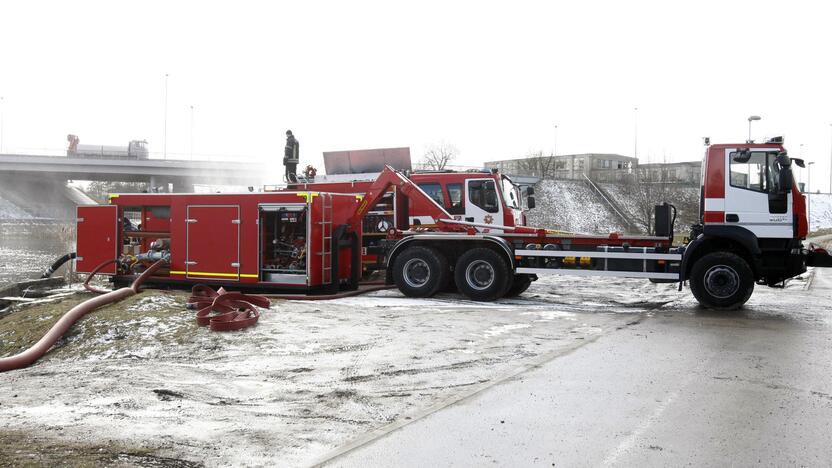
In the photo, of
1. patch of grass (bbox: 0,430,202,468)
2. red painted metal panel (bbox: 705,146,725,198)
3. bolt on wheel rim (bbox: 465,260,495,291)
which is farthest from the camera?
bolt on wheel rim (bbox: 465,260,495,291)

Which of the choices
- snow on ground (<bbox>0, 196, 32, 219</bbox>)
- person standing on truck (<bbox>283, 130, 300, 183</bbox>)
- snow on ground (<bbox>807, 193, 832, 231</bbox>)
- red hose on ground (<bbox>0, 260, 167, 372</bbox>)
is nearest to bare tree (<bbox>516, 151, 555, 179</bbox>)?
snow on ground (<bbox>807, 193, 832, 231</bbox>)

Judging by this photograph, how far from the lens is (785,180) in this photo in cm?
1200

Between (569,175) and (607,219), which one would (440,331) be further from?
(569,175)

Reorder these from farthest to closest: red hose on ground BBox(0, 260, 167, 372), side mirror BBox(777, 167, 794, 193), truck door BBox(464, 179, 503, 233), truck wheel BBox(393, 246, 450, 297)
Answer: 1. truck door BBox(464, 179, 503, 233)
2. truck wheel BBox(393, 246, 450, 297)
3. side mirror BBox(777, 167, 794, 193)
4. red hose on ground BBox(0, 260, 167, 372)

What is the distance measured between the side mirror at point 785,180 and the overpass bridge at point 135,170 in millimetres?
52434

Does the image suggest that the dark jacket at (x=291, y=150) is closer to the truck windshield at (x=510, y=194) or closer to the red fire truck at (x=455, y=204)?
the red fire truck at (x=455, y=204)

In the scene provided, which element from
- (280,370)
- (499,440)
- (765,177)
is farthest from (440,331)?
(765,177)

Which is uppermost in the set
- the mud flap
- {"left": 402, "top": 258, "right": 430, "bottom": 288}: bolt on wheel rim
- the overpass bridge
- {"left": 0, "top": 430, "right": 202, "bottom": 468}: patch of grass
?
the overpass bridge

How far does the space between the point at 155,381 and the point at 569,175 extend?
88.3 m

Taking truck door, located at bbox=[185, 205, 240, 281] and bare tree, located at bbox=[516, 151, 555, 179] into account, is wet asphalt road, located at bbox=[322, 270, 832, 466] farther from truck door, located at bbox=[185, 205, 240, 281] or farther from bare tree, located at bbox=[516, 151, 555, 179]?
bare tree, located at bbox=[516, 151, 555, 179]

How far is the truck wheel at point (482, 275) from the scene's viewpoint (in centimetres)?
1389

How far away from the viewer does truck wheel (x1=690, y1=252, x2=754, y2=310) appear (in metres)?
12.3

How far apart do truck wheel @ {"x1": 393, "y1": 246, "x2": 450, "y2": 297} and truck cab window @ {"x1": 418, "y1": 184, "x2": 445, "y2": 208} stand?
233 centimetres

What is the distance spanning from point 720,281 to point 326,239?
24.5 ft
